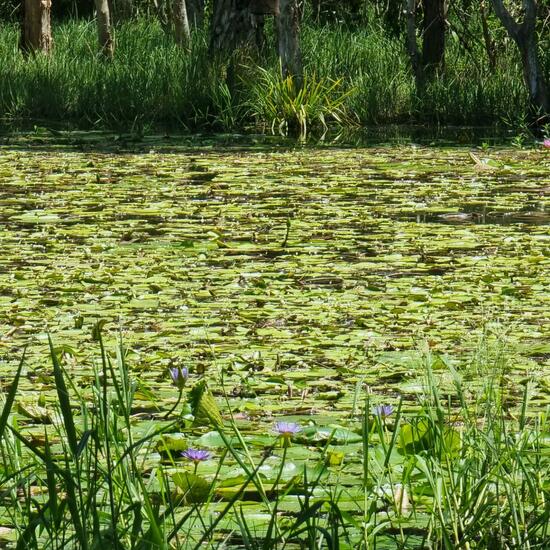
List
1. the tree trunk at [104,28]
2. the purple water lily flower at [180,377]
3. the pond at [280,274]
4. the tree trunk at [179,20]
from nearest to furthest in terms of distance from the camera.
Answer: the purple water lily flower at [180,377]
the pond at [280,274]
the tree trunk at [104,28]
the tree trunk at [179,20]

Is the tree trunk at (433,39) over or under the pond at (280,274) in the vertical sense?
over

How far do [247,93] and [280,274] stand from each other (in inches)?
283

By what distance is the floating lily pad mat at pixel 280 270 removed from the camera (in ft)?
12.0

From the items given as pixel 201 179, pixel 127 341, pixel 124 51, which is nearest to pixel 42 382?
pixel 127 341

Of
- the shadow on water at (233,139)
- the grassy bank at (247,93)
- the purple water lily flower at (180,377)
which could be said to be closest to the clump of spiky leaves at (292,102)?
the grassy bank at (247,93)

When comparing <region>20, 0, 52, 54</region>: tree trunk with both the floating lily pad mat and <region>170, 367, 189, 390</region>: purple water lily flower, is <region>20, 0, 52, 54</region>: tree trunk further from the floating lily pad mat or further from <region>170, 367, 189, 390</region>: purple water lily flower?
<region>170, 367, 189, 390</region>: purple water lily flower

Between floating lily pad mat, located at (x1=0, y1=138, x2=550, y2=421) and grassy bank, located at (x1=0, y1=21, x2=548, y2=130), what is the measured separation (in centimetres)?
276

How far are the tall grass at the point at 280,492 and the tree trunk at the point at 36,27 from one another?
14.1m

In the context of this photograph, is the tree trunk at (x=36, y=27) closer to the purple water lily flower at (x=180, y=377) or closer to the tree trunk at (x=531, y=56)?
the tree trunk at (x=531, y=56)

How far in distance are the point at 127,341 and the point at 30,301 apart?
73cm

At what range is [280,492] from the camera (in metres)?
2.54

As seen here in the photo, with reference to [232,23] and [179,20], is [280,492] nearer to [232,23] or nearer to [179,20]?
[232,23]

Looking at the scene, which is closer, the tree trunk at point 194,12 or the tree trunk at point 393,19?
the tree trunk at point 393,19

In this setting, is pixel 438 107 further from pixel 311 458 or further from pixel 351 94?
pixel 311 458
